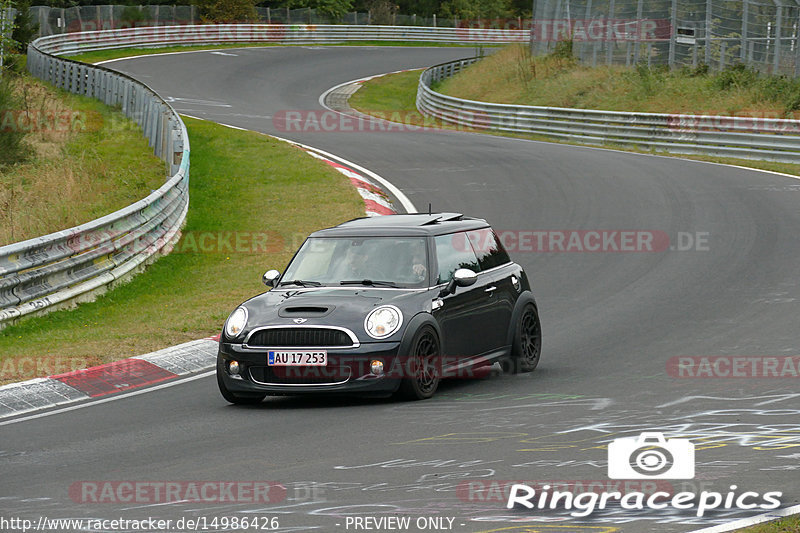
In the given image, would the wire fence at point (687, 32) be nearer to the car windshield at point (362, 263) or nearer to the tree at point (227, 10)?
the car windshield at point (362, 263)

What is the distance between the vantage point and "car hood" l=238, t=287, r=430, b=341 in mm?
9695

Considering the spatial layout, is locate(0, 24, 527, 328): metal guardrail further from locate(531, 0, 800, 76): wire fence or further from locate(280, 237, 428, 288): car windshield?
locate(531, 0, 800, 76): wire fence

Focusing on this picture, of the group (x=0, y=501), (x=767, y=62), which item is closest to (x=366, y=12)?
(x=767, y=62)

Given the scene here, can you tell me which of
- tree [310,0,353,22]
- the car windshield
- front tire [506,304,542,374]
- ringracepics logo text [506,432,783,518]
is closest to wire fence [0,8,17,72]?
the car windshield

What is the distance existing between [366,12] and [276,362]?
256 feet

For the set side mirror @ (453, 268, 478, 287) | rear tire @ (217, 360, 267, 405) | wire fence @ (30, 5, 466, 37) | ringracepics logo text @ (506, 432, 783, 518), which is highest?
wire fence @ (30, 5, 466, 37)

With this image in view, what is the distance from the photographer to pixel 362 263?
10695 mm

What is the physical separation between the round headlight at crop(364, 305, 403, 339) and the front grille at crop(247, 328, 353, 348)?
0.20 metres

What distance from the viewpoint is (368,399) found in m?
10.2

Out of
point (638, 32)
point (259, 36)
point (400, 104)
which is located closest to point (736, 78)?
point (638, 32)

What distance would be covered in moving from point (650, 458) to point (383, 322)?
118 inches

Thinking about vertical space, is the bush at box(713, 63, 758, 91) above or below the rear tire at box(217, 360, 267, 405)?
above

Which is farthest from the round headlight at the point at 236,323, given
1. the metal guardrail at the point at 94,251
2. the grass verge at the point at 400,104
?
the grass verge at the point at 400,104

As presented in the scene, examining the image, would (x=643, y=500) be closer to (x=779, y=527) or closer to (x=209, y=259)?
(x=779, y=527)
